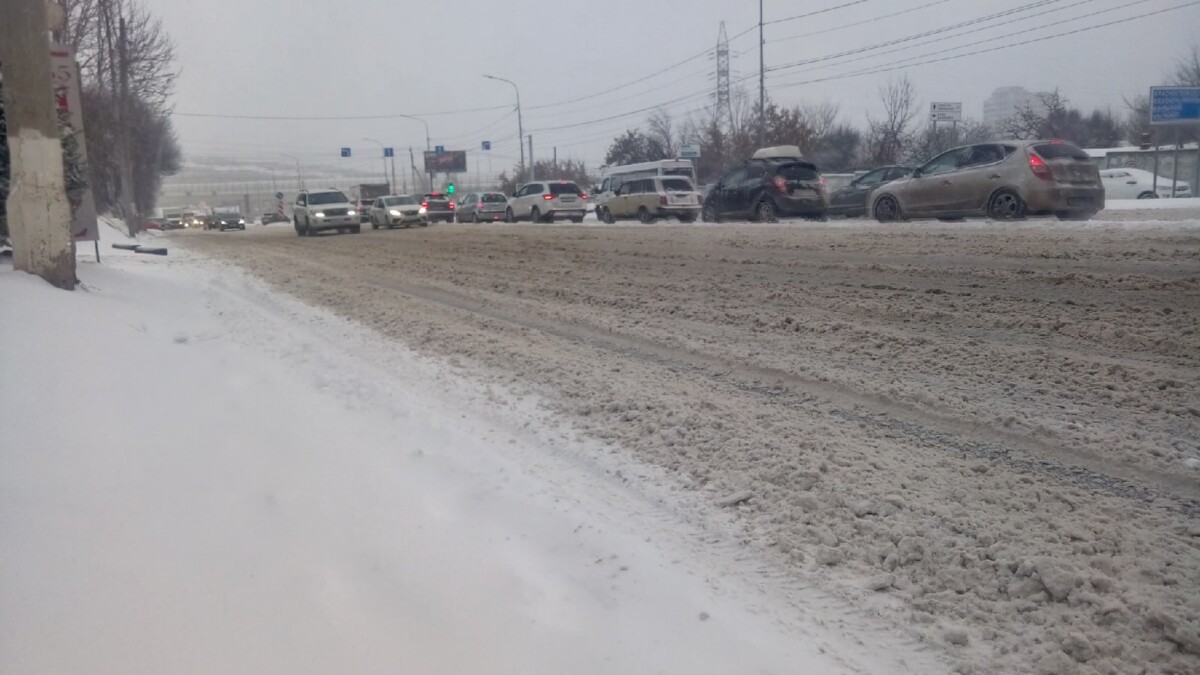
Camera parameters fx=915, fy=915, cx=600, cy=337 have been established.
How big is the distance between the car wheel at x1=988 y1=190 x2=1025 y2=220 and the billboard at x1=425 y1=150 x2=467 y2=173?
90.0m

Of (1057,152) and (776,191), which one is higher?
(1057,152)

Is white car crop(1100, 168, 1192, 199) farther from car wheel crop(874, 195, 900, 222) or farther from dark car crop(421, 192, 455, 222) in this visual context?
dark car crop(421, 192, 455, 222)

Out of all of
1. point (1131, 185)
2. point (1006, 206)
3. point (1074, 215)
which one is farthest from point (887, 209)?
point (1131, 185)

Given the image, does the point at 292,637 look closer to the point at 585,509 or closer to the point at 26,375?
the point at 585,509

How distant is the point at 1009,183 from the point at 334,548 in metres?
14.9

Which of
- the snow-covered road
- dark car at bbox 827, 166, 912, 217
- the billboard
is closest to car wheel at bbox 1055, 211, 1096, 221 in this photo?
the snow-covered road

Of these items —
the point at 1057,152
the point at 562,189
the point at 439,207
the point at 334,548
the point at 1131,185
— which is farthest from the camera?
the point at 439,207

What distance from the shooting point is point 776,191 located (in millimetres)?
22156

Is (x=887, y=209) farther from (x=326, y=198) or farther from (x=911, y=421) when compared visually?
(x=326, y=198)

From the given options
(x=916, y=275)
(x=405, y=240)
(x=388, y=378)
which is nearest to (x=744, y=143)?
(x=405, y=240)

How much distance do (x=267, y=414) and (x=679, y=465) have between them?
2858 mm

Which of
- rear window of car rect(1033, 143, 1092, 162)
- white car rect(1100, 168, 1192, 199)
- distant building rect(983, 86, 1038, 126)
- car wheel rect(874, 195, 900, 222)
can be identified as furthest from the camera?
distant building rect(983, 86, 1038, 126)

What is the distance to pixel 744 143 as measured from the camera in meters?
53.5

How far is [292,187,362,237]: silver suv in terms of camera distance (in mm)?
33719
